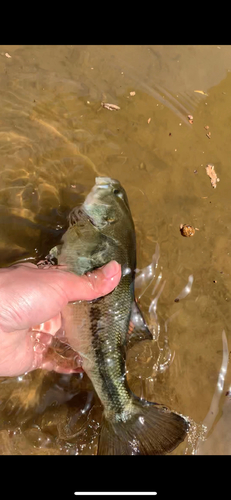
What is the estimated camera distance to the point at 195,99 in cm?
413

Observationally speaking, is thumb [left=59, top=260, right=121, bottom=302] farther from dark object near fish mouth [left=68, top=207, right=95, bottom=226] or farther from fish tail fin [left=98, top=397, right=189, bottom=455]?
fish tail fin [left=98, top=397, right=189, bottom=455]

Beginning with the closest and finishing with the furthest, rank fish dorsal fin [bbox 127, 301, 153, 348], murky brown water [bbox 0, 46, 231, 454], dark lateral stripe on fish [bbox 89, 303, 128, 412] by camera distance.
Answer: dark lateral stripe on fish [bbox 89, 303, 128, 412]
fish dorsal fin [bbox 127, 301, 153, 348]
murky brown water [bbox 0, 46, 231, 454]

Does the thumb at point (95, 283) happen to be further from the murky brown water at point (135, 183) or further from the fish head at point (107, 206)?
the murky brown water at point (135, 183)

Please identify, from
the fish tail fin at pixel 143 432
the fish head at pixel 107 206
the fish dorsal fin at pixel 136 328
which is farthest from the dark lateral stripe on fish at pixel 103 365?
the fish head at pixel 107 206

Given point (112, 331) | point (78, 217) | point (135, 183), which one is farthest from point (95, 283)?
point (135, 183)

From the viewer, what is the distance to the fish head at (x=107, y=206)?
2967mm

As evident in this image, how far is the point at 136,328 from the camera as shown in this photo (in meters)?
2.86

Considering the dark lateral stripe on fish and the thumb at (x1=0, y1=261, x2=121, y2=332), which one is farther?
the dark lateral stripe on fish

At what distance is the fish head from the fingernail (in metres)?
0.36

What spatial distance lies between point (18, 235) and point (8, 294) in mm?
1024

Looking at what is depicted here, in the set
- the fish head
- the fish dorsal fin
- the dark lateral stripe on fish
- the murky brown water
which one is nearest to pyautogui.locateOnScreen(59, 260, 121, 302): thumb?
the dark lateral stripe on fish

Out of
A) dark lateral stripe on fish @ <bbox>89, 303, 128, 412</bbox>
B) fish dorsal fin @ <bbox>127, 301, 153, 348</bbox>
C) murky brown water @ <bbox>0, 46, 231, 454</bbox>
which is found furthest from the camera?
murky brown water @ <bbox>0, 46, 231, 454</bbox>

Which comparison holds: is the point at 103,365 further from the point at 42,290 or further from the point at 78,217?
the point at 78,217

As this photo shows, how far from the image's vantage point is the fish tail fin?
252cm
